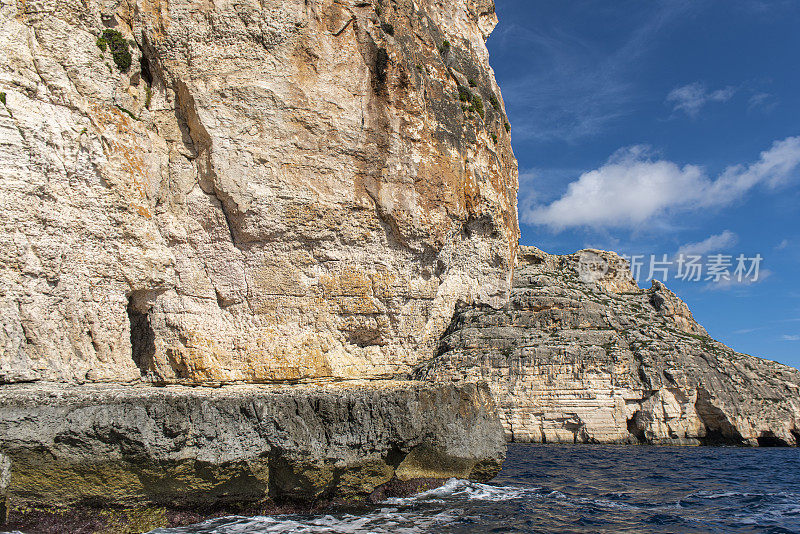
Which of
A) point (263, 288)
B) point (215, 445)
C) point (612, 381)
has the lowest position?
point (215, 445)

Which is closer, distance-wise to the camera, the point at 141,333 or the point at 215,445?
the point at 215,445

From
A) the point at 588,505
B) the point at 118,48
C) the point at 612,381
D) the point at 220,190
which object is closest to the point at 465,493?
the point at 588,505

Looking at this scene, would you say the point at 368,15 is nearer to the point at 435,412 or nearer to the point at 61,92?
the point at 61,92

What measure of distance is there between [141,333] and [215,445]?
7198 millimetres

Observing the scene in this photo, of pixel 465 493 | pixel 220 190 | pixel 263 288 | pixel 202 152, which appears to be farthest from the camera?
pixel 263 288

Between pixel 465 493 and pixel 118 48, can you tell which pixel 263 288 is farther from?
pixel 465 493

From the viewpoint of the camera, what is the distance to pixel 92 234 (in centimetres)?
1325

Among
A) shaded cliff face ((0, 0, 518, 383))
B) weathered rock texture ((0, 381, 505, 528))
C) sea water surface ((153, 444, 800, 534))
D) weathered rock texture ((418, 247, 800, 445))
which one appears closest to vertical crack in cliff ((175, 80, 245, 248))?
shaded cliff face ((0, 0, 518, 383))

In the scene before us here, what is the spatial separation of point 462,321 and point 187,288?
46.0 ft

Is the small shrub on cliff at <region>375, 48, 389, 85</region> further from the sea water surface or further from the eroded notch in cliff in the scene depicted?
the sea water surface

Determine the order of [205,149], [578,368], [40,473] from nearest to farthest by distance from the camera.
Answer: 1. [40,473]
2. [205,149]
3. [578,368]

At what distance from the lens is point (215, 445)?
909 cm

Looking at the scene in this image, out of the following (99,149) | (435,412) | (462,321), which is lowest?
(435,412)

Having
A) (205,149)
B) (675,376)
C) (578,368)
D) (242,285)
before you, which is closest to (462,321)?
(578,368)
